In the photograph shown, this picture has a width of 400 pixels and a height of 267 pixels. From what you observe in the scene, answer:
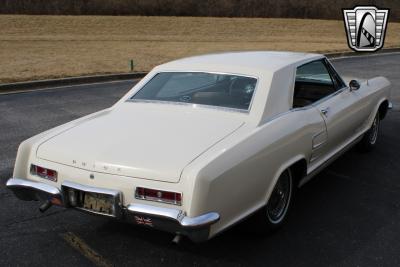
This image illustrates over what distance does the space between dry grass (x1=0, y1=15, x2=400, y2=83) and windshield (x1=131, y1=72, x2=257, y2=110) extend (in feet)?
25.6

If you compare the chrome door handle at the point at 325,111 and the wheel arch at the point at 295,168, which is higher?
the chrome door handle at the point at 325,111

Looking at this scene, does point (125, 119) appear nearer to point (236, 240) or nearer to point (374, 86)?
point (236, 240)

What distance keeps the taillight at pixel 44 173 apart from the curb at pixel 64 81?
7712mm

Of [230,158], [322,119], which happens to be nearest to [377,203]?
[322,119]

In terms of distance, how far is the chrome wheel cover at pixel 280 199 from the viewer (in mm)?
3664

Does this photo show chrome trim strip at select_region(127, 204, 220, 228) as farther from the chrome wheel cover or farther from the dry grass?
the dry grass

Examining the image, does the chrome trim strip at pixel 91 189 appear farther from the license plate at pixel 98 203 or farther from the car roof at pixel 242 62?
the car roof at pixel 242 62

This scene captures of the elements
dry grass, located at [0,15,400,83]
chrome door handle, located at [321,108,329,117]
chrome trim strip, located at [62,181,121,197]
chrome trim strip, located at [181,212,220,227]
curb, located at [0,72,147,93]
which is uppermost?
chrome door handle, located at [321,108,329,117]

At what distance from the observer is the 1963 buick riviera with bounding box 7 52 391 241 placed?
2941 mm

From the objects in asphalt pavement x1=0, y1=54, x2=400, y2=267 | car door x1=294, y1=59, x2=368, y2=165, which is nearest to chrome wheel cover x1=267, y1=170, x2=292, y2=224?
asphalt pavement x1=0, y1=54, x2=400, y2=267

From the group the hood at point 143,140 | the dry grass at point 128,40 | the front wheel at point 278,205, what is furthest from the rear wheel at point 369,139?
the dry grass at point 128,40

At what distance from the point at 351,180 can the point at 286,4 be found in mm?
42297

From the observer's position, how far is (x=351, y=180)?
4898 millimetres

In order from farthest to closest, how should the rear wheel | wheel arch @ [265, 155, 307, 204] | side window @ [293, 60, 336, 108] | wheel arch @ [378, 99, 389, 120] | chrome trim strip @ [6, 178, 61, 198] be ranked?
wheel arch @ [378, 99, 389, 120] < the rear wheel < side window @ [293, 60, 336, 108] < wheel arch @ [265, 155, 307, 204] < chrome trim strip @ [6, 178, 61, 198]
